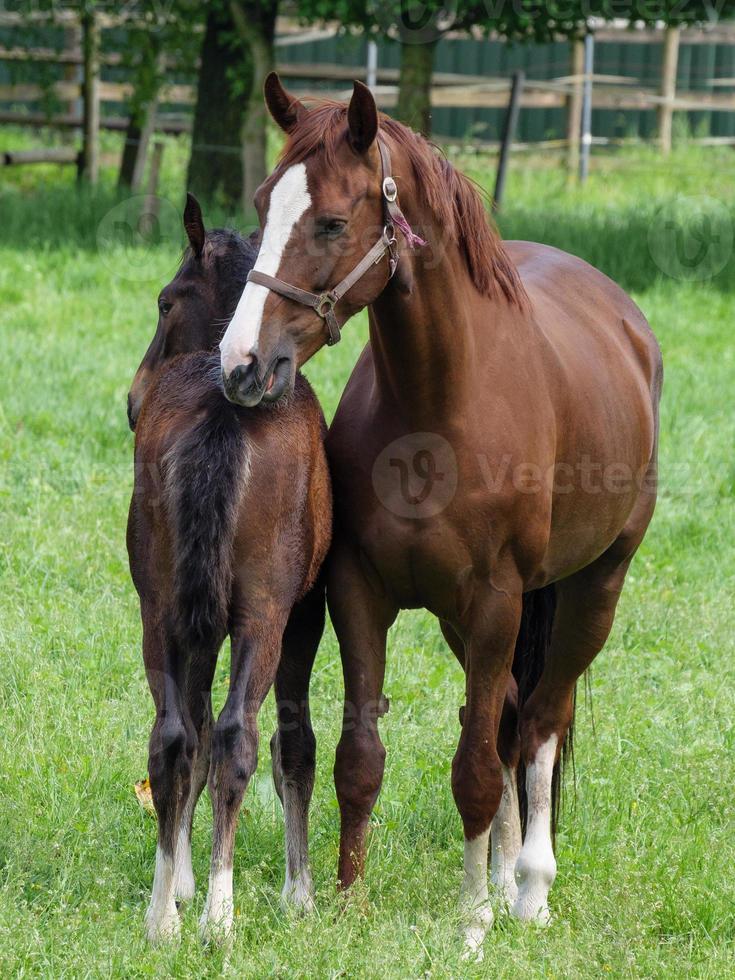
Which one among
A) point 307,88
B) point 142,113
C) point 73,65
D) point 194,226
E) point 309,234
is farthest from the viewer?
point 307,88

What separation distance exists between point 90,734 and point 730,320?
26.2ft

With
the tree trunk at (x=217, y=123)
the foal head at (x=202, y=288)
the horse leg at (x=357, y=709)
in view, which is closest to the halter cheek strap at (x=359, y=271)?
the foal head at (x=202, y=288)

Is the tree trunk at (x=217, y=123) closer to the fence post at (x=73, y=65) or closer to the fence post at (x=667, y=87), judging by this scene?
the fence post at (x=73, y=65)

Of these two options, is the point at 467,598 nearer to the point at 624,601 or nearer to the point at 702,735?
the point at 702,735

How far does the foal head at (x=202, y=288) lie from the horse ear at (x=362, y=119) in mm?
660

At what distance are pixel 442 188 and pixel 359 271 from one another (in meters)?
0.40

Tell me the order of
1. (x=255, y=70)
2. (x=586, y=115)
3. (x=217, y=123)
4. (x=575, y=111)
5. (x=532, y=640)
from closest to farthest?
1. (x=532, y=640)
2. (x=255, y=70)
3. (x=217, y=123)
4. (x=586, y=115)
5. (x=575, y=111)

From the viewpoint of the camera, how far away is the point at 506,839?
407cm

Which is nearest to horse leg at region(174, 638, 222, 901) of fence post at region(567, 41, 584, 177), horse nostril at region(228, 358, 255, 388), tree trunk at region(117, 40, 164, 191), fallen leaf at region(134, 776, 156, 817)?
fallen leaf at region(134, 776, 156, 817)

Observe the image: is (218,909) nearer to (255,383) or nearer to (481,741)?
(481,741)

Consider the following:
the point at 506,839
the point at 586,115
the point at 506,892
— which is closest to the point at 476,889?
the point at 506,892

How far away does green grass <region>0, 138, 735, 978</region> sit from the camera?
10.7 feet

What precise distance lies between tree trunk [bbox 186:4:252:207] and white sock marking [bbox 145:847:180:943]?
10.9 m

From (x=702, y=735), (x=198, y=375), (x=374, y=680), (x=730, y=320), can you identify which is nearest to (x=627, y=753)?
(x=702, y=735)
